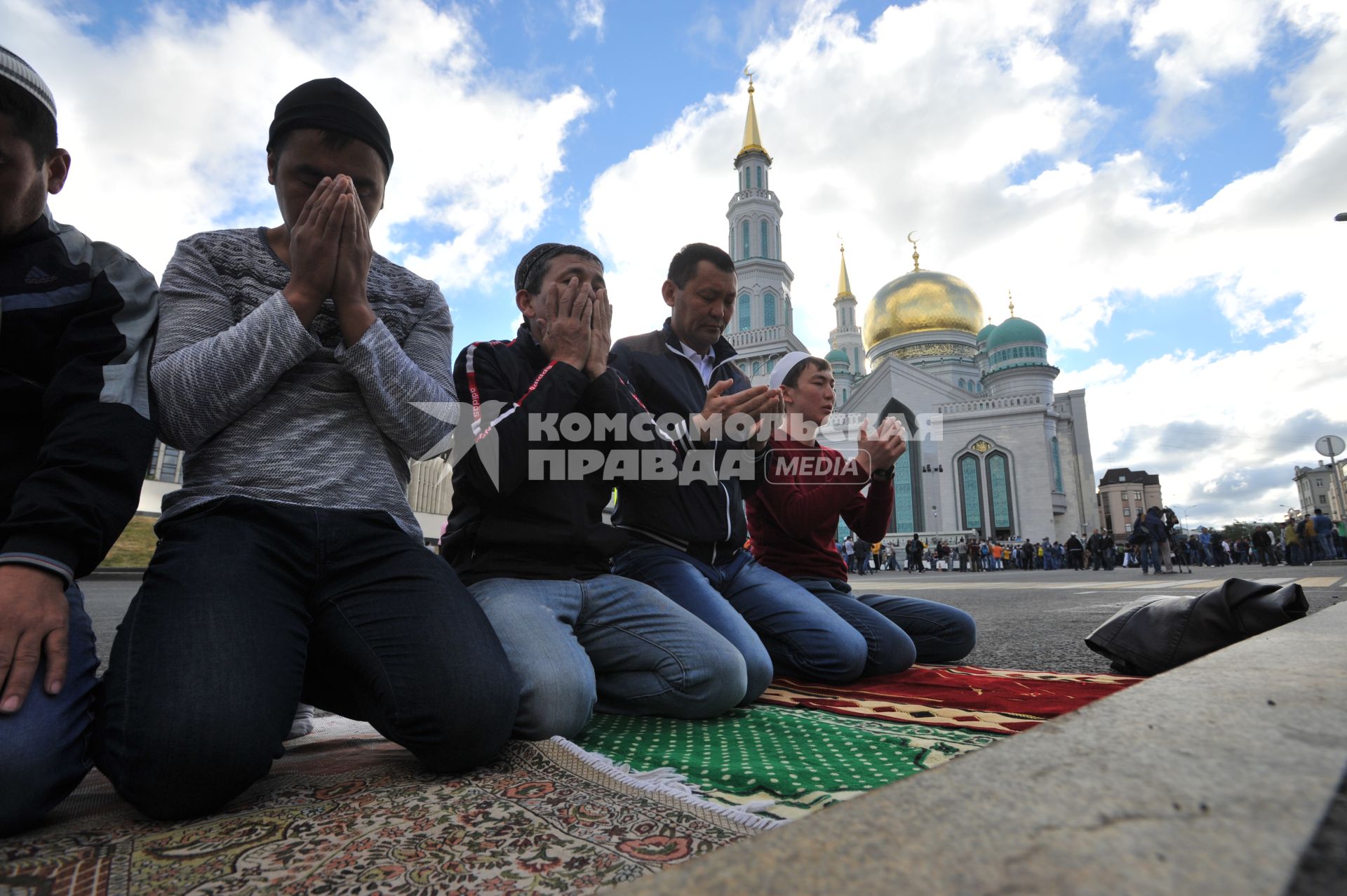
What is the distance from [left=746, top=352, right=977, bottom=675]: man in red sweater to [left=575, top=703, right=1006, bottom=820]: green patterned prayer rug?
0.95 metres

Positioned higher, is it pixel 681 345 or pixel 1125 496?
pixel 1125 496

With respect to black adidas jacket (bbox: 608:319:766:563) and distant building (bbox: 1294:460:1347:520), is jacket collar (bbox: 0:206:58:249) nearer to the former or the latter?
black adidas jacket (bbox: 608:319:766:563)

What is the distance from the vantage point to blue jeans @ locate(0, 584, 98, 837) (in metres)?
1.07

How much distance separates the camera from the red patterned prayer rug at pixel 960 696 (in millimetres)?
1916

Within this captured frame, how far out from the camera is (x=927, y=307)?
39688 mm

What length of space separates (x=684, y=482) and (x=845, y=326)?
49273 mm

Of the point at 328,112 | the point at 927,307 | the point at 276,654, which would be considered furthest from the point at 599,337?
the point at 927,307

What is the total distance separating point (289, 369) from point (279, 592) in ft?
1.76

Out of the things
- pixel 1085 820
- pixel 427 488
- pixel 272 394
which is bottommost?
pixel 1085 820

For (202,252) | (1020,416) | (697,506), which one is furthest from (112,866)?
(1020,416)

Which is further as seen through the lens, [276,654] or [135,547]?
[135,547]

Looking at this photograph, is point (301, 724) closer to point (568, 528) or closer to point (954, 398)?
point (568, 528)

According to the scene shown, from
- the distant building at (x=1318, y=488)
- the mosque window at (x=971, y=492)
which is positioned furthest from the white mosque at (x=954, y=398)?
the distant building at (x=1318, y=488)

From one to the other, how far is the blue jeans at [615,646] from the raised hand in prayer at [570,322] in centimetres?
64
